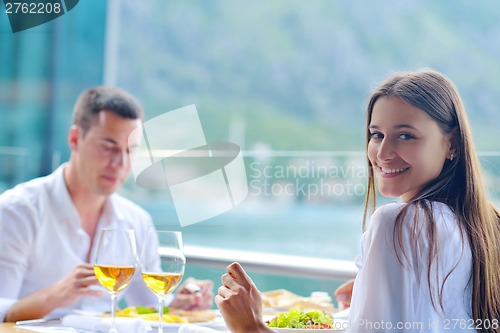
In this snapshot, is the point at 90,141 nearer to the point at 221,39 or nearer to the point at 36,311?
the point at 36,311

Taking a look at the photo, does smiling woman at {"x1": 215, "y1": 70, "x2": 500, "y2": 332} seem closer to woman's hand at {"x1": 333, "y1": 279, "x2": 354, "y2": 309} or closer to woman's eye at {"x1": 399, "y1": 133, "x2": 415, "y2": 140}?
woman's eye at {"x1": 399, "y1": 133, "x2": 415, "y2": 140}

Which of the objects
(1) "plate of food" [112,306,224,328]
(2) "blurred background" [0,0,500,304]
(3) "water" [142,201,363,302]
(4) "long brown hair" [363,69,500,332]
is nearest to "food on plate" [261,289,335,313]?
(1) "plate of food" [112,306,224,328]

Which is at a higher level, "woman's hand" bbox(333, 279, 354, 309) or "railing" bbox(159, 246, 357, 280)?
"railing" bbox(159, 246, 357, 280)

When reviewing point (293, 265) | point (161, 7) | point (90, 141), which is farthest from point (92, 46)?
point (161, 7)

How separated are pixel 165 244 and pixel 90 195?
1.00 metres

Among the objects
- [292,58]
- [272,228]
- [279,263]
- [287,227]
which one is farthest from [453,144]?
[292,58]

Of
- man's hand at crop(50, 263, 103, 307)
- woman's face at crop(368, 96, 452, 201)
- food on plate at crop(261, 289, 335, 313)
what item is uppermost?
woman's face at crop(368, 96, 452, 201)

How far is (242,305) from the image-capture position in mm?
1261

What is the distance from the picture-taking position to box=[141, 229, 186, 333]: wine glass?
56.4 inches

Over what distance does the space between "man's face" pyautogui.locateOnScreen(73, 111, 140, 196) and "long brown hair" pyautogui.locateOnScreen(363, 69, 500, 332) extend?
3.75 feet

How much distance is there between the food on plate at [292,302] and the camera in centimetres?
172

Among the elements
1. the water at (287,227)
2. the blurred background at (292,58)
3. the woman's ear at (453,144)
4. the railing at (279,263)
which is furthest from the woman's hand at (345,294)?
the blurred background at (292,58)

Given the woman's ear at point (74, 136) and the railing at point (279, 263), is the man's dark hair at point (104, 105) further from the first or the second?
the railing at point (279, 263)

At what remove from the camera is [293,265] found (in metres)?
2.64
